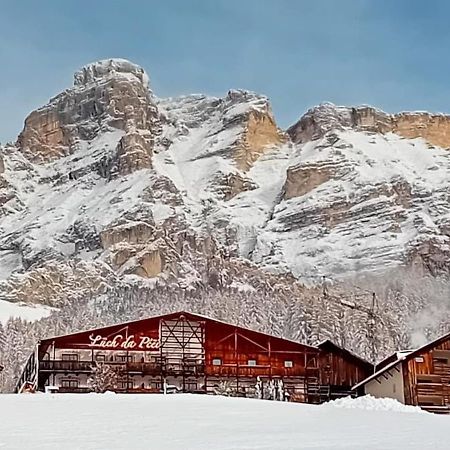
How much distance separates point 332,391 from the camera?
50.2 meters

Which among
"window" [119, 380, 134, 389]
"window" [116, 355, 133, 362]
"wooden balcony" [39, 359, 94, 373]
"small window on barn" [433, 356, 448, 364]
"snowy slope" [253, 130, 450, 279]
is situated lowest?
"window" [119, 380, 134, 389]

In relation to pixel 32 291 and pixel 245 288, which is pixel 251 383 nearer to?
pixel 245 288

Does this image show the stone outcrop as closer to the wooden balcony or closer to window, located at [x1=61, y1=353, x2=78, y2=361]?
window, located at [x1=61, y1=353, x2=78, y2=361]

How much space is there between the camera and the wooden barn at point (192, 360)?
46.5m

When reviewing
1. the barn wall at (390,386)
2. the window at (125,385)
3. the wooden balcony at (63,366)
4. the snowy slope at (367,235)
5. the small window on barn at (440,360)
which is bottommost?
the barn wall at (390,386)

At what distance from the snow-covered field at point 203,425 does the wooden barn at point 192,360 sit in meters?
24.1

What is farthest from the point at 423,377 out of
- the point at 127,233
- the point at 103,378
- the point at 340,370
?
the point at 127,233

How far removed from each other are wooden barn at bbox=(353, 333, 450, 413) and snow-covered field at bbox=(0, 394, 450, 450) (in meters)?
17.0

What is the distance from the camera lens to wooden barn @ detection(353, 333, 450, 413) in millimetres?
39406

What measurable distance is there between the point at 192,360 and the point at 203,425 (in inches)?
1326

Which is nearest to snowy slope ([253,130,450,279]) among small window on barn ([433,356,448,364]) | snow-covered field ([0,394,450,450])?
small window on barn ([433,356,448,364])

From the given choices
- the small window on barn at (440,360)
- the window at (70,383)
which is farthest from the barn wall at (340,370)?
the window at (70,383)

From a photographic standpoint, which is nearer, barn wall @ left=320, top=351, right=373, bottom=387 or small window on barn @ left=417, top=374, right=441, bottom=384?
small window on barn @ left=417, top=374, right=441, bottom=384

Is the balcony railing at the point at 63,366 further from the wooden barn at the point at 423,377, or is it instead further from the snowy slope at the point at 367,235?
the snowy slope at the point at 367,235
